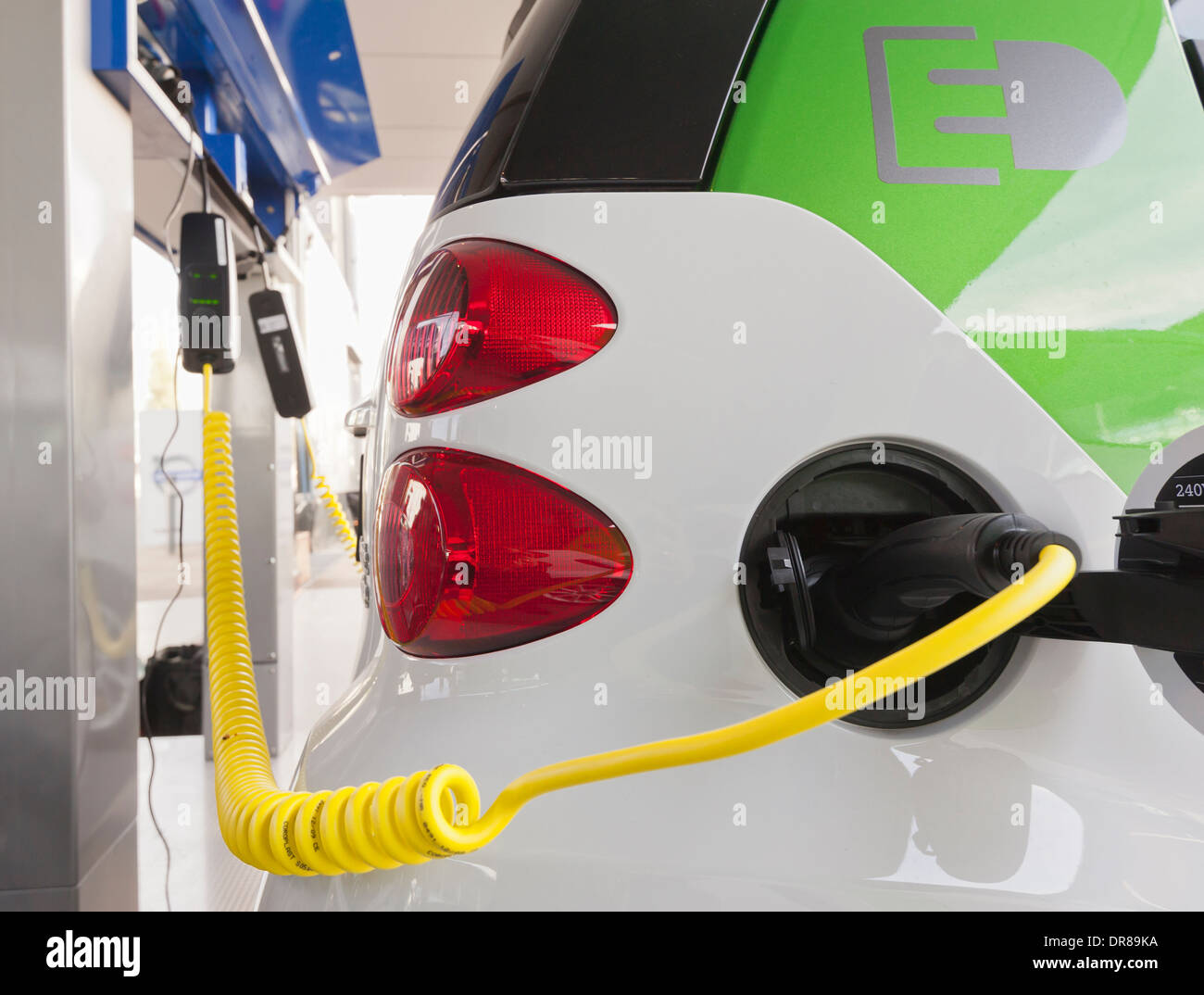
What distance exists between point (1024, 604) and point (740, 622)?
256 millimetres

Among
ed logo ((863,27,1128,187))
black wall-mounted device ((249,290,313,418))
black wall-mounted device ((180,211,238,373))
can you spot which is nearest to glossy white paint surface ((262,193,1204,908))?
ed logo ((863,27,1128,187))

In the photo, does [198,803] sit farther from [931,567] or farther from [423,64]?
[423,64]

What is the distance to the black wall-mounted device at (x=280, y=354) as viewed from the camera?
105 inches

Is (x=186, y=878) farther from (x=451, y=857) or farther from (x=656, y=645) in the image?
(x=656, y=645)

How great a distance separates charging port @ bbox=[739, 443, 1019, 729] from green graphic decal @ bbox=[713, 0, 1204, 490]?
152 mm

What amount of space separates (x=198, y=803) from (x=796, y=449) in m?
2.86

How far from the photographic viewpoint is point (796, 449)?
2.61ft

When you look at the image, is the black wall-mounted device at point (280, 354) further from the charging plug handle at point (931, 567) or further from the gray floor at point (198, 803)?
the charging plug handle at point (931, 567)

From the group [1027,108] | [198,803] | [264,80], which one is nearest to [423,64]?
[264,80]

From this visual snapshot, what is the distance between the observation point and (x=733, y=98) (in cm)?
85

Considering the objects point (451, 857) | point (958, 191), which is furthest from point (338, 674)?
point (958, 191)

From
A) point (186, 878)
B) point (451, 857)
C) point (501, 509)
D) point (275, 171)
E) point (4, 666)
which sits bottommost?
point (186, 878)

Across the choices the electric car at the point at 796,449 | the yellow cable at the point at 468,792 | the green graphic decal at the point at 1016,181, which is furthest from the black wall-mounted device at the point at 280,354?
the green graphic decal at the point at 1016,181
